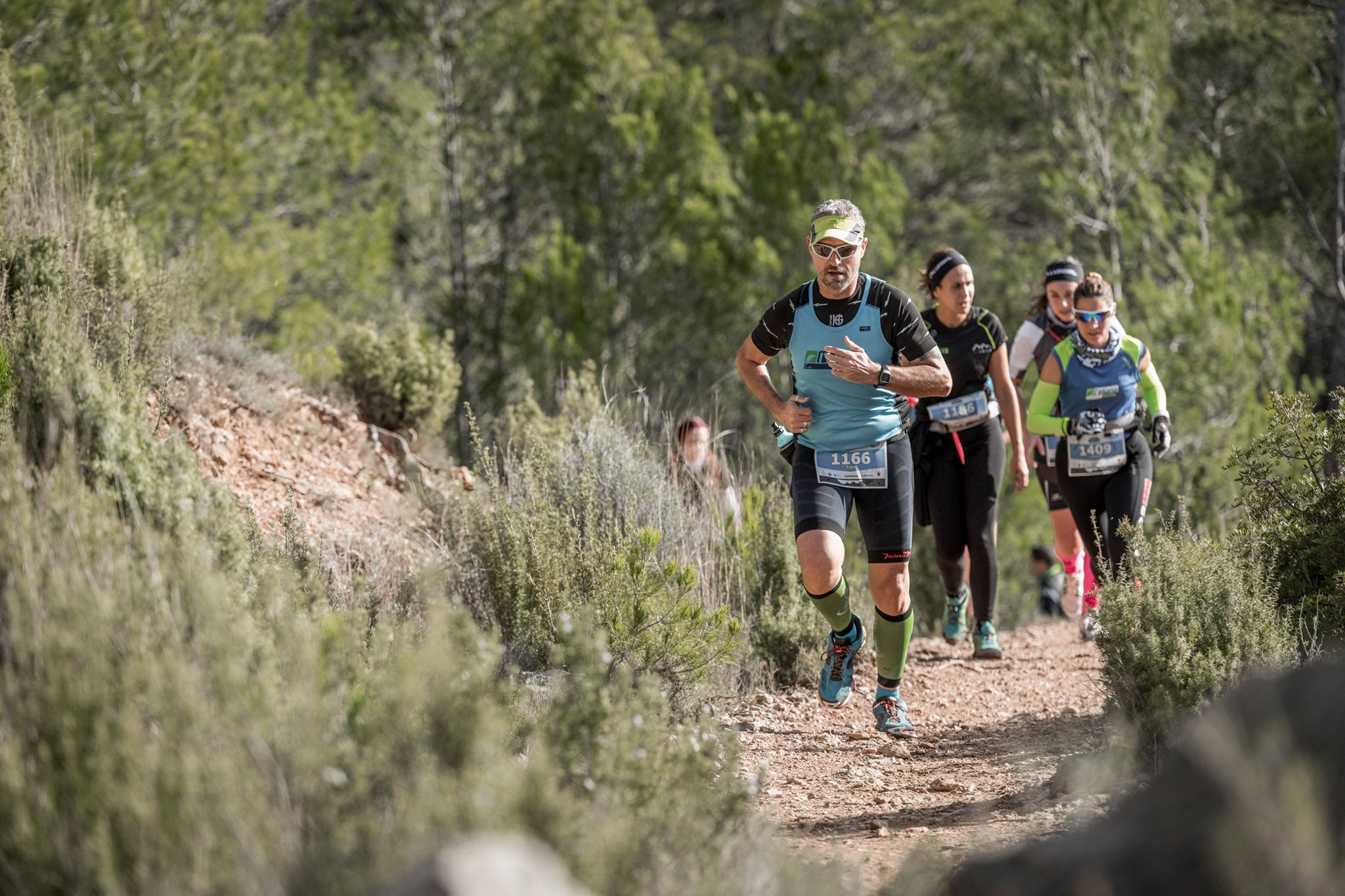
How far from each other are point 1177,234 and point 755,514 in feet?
38.5

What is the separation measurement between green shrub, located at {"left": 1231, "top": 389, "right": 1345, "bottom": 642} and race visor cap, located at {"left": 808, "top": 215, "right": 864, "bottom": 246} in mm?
1662

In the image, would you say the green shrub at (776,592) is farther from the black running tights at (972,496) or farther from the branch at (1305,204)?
the branch at (1305,204)

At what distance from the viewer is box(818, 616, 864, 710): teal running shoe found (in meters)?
4.67

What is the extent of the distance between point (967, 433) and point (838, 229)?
6.44ft

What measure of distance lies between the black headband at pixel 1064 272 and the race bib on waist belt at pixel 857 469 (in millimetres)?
2414

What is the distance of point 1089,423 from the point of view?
5.46 meters

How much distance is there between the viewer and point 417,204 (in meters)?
19.7

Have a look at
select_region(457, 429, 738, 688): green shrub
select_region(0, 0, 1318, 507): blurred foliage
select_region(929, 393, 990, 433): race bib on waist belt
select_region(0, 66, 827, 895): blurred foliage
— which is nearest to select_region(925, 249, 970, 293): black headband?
select_region(929, 393, 990, 433): race bib on waist belt

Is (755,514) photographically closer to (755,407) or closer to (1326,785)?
(1326,785)

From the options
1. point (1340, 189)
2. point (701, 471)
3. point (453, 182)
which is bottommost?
point (701, 471)

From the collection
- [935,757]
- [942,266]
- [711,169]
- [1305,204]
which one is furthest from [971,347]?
[1305,204]

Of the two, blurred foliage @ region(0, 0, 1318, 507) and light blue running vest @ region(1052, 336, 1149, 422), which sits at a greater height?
blurred foliage @ region(0, 0, 1318, 507)

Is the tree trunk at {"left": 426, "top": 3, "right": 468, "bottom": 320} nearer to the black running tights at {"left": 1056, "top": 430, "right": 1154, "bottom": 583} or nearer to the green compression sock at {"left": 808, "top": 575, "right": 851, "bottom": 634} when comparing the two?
the black running tights at {"left": 1056, "top": 430, "right": 1154, "bottom": 583}

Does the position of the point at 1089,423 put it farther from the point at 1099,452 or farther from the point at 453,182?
the point at 453,182
